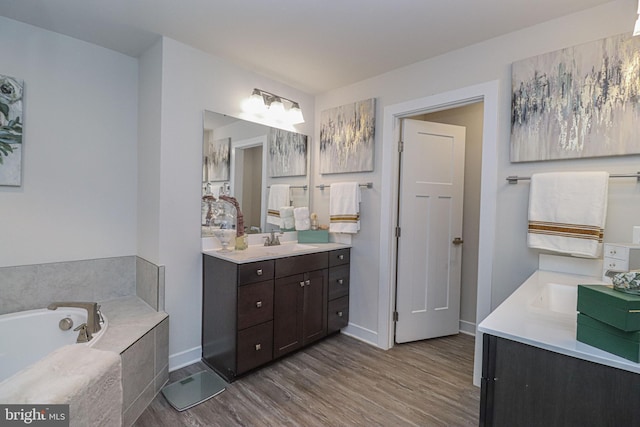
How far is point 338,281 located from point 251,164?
139cm

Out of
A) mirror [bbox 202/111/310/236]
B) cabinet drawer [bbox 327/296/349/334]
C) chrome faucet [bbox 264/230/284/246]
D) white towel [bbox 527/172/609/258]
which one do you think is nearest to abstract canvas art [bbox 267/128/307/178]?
mirror [bbox 202/111/310/236]

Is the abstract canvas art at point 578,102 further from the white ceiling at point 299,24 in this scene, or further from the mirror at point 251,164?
the mirror at point 251,164

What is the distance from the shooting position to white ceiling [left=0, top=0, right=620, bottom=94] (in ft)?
5.98

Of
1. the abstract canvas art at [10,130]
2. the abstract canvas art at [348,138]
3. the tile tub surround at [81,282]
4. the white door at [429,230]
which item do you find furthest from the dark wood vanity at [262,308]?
the abstract canvas art at [10,130]

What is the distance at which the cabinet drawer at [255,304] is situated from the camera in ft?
7.09

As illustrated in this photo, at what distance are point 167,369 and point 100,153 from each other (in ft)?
5.71

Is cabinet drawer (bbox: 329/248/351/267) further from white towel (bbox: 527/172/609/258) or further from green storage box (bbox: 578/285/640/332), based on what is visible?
green storage box (bbox: 578/285/640/332)

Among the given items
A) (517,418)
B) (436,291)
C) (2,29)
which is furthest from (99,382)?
(436,291)

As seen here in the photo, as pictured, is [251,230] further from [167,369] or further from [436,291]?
[436,291]

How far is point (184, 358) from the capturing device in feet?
7.86

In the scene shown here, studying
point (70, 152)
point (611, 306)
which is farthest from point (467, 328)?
point (70, 152)

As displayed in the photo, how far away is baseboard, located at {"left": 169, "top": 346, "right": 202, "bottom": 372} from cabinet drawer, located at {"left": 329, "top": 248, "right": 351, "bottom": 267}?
4.35ft

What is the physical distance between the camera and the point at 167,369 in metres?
2.22

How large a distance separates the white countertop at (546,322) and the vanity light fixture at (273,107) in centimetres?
241
